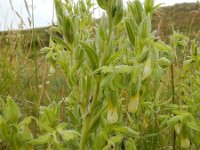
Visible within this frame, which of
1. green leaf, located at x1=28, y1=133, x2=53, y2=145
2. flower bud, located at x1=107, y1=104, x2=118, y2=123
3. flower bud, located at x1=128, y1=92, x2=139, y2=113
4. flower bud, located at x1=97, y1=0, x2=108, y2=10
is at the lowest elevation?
green leaf, located at x1=28, y1=133, x2=53, y2=145

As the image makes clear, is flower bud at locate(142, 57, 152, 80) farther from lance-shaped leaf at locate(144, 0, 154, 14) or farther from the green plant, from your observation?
the green plant

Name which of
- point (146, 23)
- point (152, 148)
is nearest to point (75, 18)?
point (146, 23)

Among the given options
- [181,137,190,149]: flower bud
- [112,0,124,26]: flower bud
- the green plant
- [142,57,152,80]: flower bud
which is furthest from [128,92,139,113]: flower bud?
[181,137,190,149]: flower bud

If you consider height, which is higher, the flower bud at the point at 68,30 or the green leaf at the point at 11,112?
the flower bud at the point at 68,30

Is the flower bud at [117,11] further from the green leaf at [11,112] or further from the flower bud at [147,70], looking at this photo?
the green leaf at [11,112]

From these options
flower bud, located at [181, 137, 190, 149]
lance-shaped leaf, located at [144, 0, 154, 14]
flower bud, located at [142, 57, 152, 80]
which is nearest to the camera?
flower bud, located at [142, 57, 152, 80]

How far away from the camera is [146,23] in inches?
60.8

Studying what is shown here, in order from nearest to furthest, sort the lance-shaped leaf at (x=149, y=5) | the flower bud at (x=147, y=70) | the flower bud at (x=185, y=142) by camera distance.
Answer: the flower bud at (x=147, y=70)
the lance-shaped leaf at (x=149, y=5)
the flower bud at (x=185, y=142)

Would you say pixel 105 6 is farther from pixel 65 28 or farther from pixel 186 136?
pixel 186 136

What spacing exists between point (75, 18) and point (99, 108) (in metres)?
0.41

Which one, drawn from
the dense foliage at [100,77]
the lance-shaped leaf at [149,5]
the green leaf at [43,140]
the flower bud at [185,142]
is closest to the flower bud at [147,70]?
the dense foliage at [100,77]

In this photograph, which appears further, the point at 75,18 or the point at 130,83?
the point at 75,18

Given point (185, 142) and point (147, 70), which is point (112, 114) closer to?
point (147, 70)

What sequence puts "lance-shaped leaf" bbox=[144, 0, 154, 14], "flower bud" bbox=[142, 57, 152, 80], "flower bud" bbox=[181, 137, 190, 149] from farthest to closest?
1. "flower bud" bbox=[181, 137, 190, 149]
2. "lance-shaped leaf" bbox=[144, 0, 154, 14]
3. "flower bud" bbox=[142, 57, 152, 80]
